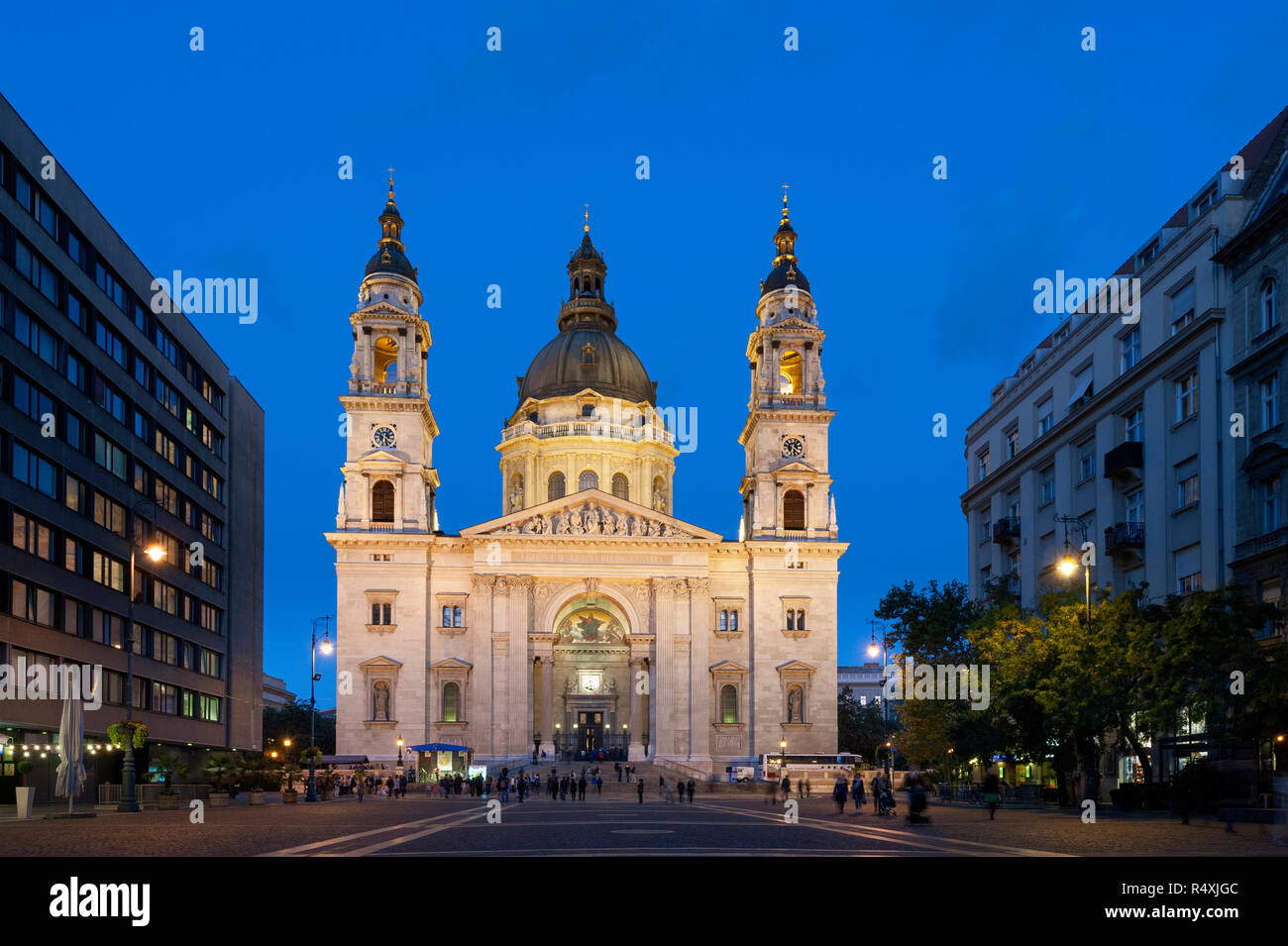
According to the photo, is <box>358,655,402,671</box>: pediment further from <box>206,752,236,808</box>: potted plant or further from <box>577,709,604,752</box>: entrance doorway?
<box>206,752,236,808</box>: potted plant

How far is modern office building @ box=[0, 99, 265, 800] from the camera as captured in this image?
49.2 meters

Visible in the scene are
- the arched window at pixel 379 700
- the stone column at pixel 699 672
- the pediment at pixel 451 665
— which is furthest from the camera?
the stone column at pixel 699 672

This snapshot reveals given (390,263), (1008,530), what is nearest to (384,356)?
(390,263)

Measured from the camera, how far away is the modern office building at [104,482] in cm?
4922

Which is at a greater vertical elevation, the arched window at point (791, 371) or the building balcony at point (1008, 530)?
the arched window at point (791, 371)

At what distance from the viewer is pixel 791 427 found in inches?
3804

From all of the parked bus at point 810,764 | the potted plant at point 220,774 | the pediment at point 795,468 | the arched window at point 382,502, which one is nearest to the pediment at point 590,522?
the arched window at point 382,502

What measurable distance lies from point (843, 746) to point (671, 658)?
4666 cm

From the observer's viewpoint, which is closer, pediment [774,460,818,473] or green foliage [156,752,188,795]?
green foliage [156,752,188,795]

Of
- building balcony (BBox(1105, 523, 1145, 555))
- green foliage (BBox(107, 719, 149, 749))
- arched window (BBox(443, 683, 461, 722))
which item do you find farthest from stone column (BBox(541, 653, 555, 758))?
green foliage (BBox(107, 719, 149, 749))

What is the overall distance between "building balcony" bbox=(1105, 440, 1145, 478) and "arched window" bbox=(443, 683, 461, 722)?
5279 centimetres

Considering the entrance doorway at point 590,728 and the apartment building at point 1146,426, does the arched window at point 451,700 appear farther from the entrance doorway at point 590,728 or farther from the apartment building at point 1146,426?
the apartment building at point 1146,426

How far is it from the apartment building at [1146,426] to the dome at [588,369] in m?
49.2
